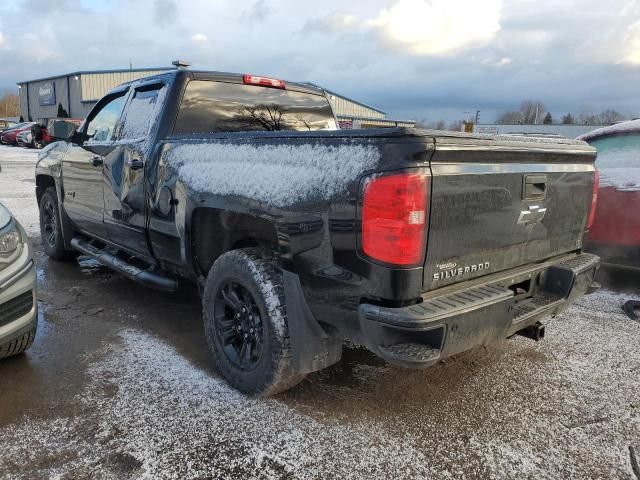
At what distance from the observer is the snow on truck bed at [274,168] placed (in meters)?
2.25

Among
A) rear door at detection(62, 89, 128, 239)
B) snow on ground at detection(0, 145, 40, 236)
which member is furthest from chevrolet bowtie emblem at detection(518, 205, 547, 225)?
snow on ground at detection(0, 145, 40, 236)

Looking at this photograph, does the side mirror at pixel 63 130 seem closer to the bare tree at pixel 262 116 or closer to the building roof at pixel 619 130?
the bare tree at pixel 262 116

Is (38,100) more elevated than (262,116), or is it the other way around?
(38,100)

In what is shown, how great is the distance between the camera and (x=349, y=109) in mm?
41188

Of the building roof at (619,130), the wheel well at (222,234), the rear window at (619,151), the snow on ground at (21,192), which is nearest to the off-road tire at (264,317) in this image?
the wheel well at (222,234)

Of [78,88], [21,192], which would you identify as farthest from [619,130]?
[78,88]

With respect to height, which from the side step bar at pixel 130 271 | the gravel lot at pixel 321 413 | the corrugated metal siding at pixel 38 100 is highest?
the corrugated metal siding at pixel 38 100

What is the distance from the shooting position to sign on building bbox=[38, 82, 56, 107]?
3938cm

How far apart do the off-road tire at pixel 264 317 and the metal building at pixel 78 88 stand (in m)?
34.2

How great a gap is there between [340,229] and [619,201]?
387cm

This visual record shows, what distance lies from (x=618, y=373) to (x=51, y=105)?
148 feet

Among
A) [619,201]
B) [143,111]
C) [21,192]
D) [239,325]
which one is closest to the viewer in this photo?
[239,325]

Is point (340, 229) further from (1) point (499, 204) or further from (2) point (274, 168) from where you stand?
(1) point (499, 204)

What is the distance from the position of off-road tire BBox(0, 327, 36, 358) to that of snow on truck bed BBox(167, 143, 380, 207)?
1403 millimetres
